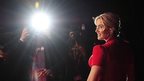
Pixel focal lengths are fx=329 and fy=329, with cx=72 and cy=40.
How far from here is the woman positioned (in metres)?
3.03

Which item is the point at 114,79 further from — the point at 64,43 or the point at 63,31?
the point at 63,31

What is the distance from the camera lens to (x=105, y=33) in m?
3.16

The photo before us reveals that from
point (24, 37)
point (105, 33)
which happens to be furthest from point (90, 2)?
point (105, 33)

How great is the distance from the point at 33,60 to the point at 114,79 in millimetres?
3539

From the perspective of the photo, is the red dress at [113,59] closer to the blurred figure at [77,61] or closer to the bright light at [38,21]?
the bright light at [38,21]

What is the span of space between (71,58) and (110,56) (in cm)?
418

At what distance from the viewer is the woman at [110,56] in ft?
9.95

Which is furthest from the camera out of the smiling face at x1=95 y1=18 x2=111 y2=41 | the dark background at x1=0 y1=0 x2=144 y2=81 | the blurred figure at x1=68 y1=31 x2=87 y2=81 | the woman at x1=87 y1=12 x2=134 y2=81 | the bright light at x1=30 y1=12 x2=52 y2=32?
the dark background at x1=0 y1=0 x2=144 y2=81

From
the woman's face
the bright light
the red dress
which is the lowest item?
the red dress

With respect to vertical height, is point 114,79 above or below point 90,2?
below

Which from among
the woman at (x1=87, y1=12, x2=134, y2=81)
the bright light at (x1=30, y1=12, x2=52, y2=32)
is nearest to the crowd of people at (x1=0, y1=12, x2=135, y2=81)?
the woman at (x1=87, y1=12, x2=134, y2=81)

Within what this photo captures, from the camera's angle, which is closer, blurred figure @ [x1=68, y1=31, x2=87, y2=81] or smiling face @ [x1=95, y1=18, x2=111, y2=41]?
smiling face @ [x1=95, y1=18, x2=111, y2=41]

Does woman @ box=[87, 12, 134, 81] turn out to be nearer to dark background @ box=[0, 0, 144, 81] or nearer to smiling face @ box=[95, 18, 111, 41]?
smiling face @ box=[95, 18, 111, 41]

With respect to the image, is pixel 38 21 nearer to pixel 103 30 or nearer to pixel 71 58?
pixel 71 58
